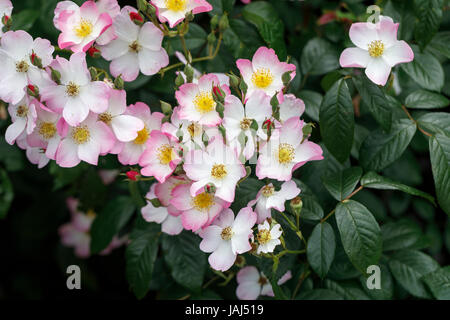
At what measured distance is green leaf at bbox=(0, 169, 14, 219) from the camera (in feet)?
4.81

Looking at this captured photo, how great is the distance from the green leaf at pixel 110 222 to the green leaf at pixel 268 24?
2.29 ft

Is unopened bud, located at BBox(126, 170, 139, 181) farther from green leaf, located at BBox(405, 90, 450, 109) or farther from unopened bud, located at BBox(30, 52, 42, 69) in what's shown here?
green leaf, located at BBox(405, 90, 450, 109)

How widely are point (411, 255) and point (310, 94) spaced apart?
510 mm

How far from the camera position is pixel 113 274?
1939mm

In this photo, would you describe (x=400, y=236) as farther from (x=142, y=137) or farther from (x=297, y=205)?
(x=142, y=137)

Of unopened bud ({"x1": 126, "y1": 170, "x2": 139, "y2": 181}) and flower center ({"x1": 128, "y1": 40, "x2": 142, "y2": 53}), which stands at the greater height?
flower center ({"x1": 128, "y1": 40, "x2": 142, "y2": 53})

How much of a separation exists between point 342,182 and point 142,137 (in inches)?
18.7

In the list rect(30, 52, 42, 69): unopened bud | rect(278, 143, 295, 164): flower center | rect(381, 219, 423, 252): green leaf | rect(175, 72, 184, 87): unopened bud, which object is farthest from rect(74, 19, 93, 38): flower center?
rect(381, 219, 423, 252): green leaf

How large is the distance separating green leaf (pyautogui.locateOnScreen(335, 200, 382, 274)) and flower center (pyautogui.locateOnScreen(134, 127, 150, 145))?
466 mm

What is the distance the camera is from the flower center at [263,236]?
1.00 m

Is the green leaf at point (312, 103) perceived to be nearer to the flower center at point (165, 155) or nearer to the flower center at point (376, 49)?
the flower center at point (376, 49)

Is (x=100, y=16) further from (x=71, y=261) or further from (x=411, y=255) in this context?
(x=71, y=261)

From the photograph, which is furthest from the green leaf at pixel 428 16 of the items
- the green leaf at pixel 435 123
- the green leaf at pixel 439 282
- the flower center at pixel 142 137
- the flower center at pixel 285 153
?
the flower center at pixel 142 137
